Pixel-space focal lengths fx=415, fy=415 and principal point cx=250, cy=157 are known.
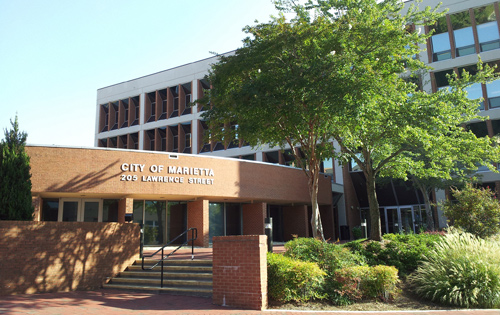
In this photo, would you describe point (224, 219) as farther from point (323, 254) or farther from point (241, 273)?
point (241, 273)

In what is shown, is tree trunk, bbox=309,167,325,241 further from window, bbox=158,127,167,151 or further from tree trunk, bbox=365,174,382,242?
window, bbox=158,127,167,151

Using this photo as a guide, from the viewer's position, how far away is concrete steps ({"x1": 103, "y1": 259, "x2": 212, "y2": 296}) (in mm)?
11281

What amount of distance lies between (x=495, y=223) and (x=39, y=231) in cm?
1464

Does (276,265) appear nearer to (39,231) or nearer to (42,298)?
(42,298)

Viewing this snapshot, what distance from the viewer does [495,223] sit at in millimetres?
13984

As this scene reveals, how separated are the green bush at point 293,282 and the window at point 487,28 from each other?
26.3 metres

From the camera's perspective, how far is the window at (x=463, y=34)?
29.5 metres

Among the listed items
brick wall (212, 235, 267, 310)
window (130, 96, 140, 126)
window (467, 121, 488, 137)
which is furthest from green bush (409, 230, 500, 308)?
window (130, 96, 140, 126)

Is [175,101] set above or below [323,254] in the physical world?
above

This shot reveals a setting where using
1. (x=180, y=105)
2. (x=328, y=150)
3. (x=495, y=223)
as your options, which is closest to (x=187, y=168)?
(x=328, y=150)

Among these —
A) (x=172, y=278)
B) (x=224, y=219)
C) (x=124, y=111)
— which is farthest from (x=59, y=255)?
(x=124, y=111)

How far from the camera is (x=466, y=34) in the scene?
1169 inches

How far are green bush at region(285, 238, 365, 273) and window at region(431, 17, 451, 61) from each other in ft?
78.1

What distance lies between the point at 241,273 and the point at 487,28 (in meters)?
28.3
